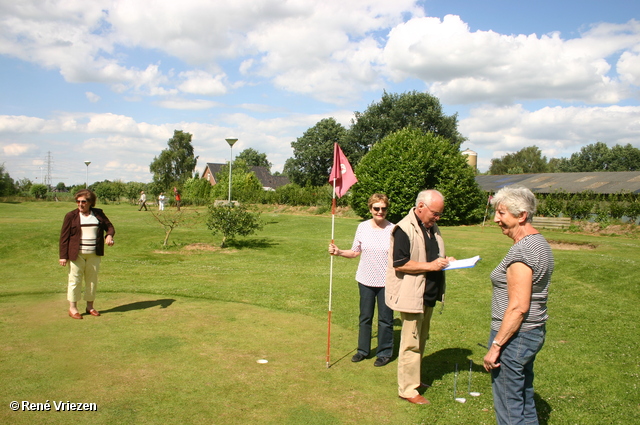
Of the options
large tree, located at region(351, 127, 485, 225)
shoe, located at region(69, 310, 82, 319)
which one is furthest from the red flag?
large tree, located at region(351, 127, 485, 225)

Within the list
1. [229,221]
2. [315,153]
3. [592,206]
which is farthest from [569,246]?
[315,153]

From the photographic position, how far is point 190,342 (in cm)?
672

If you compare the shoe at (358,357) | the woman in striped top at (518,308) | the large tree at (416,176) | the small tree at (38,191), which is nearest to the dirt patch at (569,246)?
the large tree at (416,176)

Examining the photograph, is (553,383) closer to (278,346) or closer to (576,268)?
(278,346)

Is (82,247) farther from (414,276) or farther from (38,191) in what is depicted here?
(38,191)

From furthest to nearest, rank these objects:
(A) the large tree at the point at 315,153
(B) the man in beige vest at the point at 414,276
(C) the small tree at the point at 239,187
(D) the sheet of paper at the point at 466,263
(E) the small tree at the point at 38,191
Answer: (A) the large tree at the point at 315,153 → (E) the small tree at the point at 38,191 → (C) the small tree at the point at 239,187 → (B) the man in beige vest at the point at 414,276 → (D) the sheet of paper at the point at 466,263

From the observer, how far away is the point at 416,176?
3281 cm

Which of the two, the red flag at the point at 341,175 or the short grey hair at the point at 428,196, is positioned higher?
the red flag at the point at 341,175

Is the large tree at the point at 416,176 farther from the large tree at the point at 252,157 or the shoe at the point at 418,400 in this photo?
the large tree at the point at 252,157

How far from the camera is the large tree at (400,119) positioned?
57.2 meters

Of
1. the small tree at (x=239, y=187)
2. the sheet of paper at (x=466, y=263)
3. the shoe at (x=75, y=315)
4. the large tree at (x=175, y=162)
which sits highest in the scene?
the large tree at (x=175, y=162)

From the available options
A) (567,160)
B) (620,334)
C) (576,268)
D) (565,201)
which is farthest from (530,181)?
(567,160)

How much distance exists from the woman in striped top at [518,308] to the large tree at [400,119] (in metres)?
54.2

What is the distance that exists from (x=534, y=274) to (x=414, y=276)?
5.26 feet
